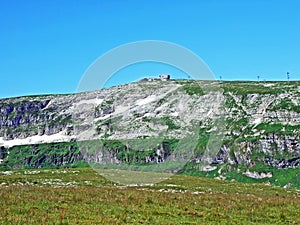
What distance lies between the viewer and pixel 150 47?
3453 centimetres

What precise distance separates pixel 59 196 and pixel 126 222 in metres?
9.02

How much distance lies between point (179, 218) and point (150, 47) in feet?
48.1

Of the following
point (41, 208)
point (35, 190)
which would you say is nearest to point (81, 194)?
point (35, 190)

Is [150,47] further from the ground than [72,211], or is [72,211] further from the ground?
[150,47]

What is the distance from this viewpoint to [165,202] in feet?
102

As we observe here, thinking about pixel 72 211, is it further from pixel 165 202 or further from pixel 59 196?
pixel 165 202

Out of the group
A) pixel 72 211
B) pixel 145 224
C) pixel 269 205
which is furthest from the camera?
pixel 269 205

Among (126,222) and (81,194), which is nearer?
(126,222)

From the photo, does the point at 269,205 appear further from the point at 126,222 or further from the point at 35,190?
the point at 35,190

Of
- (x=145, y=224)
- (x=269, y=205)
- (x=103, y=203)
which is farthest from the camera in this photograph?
(x=269, y=205)

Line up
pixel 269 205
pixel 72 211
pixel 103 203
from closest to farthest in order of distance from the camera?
pixel 72 211 → pixel 103 203 → pixel 269 205

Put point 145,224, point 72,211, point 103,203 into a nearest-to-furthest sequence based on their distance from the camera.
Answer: point 145,224, point 72,211, point 103,203

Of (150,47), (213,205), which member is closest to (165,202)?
(213,205)

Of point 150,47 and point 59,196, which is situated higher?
point 150,47
